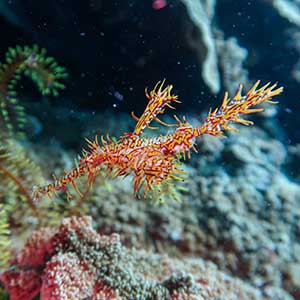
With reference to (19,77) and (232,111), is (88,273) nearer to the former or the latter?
(232,111)

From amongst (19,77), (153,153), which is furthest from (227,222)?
(19,77)

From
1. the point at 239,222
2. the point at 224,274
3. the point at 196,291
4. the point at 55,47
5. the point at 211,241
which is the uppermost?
the point at 55,47

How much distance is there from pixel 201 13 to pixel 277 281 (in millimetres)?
2897

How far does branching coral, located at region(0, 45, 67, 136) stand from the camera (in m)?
3.69

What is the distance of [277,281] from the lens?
3.45 m

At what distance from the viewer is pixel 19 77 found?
148 inches

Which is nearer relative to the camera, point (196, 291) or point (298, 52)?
point (196, 291)

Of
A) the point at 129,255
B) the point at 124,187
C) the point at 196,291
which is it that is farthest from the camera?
the point at 124,187

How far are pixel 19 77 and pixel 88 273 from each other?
226cm

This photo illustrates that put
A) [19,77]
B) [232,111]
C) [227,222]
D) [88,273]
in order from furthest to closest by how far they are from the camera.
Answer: [19,77] < [227,222] < [88,273] < [232,111]

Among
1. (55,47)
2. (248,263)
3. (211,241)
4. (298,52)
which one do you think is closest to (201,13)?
(298,52)

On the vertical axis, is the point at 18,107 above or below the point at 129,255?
above

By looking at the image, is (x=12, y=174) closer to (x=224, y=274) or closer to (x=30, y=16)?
(x=30, y=16)

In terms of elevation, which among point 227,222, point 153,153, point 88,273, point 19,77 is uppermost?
point 19,77
